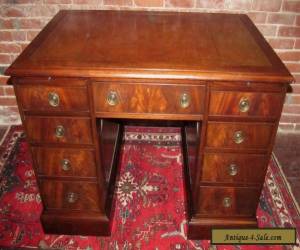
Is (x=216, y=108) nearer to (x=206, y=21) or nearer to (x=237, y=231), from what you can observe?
(x=206, y=21)

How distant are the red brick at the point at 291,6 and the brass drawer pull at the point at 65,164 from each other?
1.65 m

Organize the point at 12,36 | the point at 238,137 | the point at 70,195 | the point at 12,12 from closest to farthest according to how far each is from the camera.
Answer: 1. the point at 238,137
2. the point at 70,195
3. the point at 12,12
4. the point at 12,36

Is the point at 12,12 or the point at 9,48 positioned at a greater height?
the point at 12,12

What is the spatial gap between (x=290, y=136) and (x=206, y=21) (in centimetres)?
132

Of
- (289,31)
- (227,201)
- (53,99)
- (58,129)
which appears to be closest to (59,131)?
(58,129)

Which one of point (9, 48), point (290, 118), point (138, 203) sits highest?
point (9, 48)

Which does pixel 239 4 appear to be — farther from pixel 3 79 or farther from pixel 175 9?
pixel 3 79

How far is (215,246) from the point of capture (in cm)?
170

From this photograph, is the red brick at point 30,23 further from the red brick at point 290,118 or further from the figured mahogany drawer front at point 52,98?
the red brick at point 290,118

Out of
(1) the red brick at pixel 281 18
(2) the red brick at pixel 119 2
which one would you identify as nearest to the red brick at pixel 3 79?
(2) the red brick at pixel 119 2

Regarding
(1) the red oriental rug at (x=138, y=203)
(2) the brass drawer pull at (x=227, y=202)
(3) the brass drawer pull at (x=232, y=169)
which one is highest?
(3) the brass drawer pull at (x=232, y=169)

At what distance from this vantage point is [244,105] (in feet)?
4.23

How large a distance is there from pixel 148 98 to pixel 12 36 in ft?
4.55

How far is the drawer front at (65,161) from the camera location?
57.7 inches
